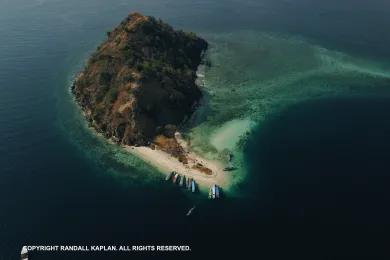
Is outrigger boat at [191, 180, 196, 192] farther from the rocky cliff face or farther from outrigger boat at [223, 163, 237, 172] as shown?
the rocky cliff face

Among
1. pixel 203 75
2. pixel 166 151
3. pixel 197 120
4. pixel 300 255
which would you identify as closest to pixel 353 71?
pixel 203 75

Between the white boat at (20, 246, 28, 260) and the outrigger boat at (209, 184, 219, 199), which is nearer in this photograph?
the white boat at (20, 246, 28, 260)

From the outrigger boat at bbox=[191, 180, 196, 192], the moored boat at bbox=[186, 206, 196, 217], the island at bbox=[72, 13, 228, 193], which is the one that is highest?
the island at bbox=[72, 13, 228, 193]

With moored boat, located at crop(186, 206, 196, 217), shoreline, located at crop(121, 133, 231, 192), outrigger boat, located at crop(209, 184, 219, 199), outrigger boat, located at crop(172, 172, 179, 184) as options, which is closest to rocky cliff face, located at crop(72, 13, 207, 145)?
Answer: shoreline, located at crop(121, 133, 231, 192)

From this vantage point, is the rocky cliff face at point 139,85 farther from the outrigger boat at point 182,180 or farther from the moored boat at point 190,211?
the moored boat at point 190,211

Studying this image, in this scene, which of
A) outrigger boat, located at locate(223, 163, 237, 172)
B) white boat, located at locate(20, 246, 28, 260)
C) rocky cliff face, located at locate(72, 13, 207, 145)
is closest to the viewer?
white boat, located at locate(20, 246, 28, 260)

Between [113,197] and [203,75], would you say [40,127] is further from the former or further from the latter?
[203,75]

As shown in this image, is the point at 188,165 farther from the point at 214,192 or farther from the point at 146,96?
the point at 146,96

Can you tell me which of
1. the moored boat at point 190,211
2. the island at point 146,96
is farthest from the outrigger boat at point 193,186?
the moored boat at point 190,211
